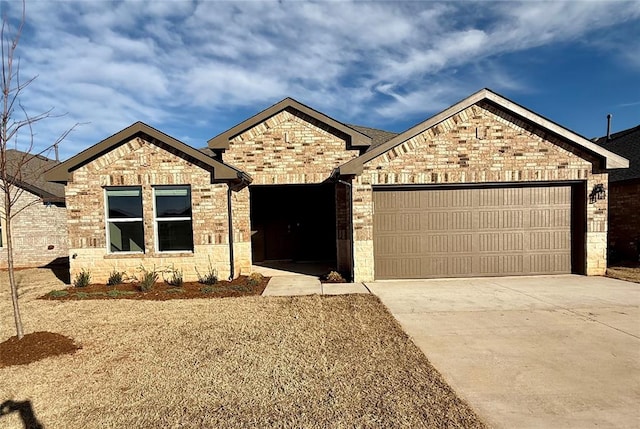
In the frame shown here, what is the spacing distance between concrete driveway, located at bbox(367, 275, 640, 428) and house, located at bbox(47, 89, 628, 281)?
4.41ft

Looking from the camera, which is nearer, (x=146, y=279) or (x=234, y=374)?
(x=234, y=374)

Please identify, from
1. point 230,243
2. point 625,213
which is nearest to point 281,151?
point 230,243

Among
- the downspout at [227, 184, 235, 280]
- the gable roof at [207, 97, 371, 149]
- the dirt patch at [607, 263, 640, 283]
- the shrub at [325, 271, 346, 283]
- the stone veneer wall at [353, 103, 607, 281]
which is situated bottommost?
the dirt patch at [607, 263, 640, 283]

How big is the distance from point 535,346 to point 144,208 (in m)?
9.63

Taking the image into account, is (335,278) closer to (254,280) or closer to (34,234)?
(254,280)

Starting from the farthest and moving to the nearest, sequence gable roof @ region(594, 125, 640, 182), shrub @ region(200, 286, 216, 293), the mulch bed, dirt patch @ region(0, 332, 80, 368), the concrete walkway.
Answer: gable roof @ region(594, 125, 640, 182) → shrub @ region(200, 286, 216, 293) → the concrete walkway → the mulch bed → dirt patch @ region(0, 332, 80, 368)

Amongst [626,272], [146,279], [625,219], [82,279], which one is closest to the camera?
[146,279]

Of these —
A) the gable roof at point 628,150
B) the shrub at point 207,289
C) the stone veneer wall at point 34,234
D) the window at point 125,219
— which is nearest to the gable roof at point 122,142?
the window at point 125,219

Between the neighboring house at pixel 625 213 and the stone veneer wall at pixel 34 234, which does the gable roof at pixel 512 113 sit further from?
the stone veneer wall at pixel 34 234

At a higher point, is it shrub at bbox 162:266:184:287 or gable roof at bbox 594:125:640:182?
gable roof at bbox 594:125:640:182

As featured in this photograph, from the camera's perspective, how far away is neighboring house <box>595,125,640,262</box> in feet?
37.9

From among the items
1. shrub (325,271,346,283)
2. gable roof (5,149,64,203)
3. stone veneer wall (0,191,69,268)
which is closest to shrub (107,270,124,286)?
gable roof (5,149,64,203)

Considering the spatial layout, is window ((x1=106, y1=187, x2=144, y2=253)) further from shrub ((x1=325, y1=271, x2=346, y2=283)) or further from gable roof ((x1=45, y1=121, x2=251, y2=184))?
shrub ((x1=325, y1=271, x2=346, y2=283))

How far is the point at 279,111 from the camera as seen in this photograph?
409 inches
